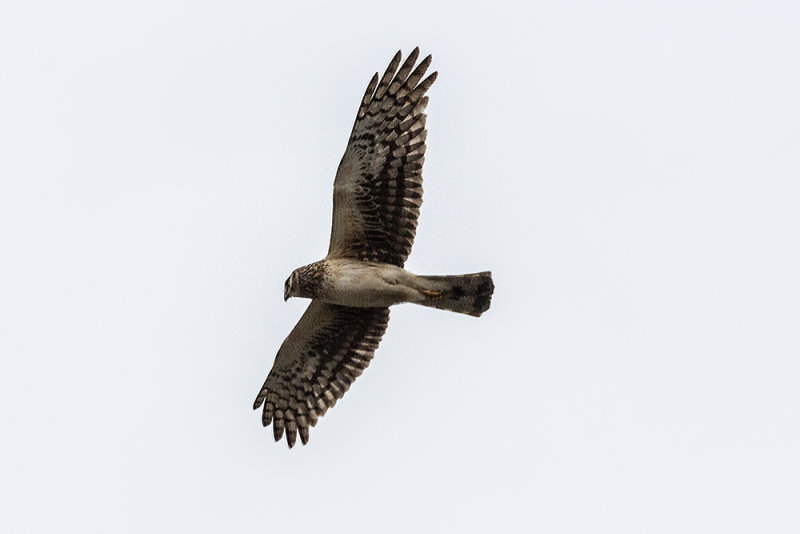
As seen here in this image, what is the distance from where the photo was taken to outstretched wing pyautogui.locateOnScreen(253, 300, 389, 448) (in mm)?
16047

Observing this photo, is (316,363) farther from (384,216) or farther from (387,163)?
(387,163)

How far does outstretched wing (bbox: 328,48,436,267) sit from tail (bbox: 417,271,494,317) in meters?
0.51

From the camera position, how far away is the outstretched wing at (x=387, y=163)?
594 inches

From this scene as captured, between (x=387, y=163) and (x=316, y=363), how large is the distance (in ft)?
8.41

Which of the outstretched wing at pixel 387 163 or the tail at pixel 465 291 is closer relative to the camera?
the outstretched wing at pixel 387 163

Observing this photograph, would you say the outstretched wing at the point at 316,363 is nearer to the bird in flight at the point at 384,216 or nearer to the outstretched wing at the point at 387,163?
the bird in flight at the point at 384,216

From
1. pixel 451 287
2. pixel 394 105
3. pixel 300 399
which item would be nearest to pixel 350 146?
pixel 394 105

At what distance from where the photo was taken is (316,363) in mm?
16375

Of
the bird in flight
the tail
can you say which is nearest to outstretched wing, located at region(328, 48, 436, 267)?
the bird in flight

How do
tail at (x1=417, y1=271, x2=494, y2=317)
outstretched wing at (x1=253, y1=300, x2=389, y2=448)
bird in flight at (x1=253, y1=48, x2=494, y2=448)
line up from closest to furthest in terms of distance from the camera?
bird in flight at (x1=253, y1=48, x2=494, y2=448)
tail at (x1=417, y1=271, x2=494, y2=317)
outstretched wing at (x1=253, y1=300, x2=389, y2=448)

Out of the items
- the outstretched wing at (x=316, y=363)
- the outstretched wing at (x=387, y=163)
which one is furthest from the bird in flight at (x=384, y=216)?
the outstretched wing at (x=316, y=363)

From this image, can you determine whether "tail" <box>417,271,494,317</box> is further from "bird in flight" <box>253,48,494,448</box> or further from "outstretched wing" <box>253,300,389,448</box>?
"outstretched wing" <box>253,300,389,448</box>

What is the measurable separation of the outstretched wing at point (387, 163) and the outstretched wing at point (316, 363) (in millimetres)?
1073

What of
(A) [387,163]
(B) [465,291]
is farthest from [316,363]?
(A) [387,163]
